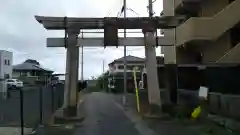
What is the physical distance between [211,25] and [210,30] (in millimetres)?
358

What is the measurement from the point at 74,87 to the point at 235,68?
7.38 meters

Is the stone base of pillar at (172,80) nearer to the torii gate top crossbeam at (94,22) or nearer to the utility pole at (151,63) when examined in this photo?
the utility pole at (151,63)

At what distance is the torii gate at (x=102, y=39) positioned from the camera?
17906 millimetres

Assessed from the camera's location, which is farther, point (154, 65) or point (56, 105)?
point (56, 105)

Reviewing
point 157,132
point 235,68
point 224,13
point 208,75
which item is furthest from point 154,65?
point 224,13

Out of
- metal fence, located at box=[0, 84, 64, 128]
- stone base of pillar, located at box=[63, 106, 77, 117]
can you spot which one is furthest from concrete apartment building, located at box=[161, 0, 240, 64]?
metal fence, located at box=[0, 84, 64, 128]

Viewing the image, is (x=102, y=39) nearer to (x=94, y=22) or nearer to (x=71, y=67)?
(x=94, y=22)

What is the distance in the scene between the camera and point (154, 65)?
18500mm

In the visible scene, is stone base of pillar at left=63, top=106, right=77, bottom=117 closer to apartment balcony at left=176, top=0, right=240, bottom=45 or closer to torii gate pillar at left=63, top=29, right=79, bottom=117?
torii gate pillar at left=63, top=29, right=79, bottom=117

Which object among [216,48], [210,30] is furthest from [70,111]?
[216,48]

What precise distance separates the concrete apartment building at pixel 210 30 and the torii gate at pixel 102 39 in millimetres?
1890

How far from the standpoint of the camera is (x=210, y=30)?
24.2 m

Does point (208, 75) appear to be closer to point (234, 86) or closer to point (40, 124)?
point (234, 86)

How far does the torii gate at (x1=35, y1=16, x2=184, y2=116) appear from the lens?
17.9 meters
